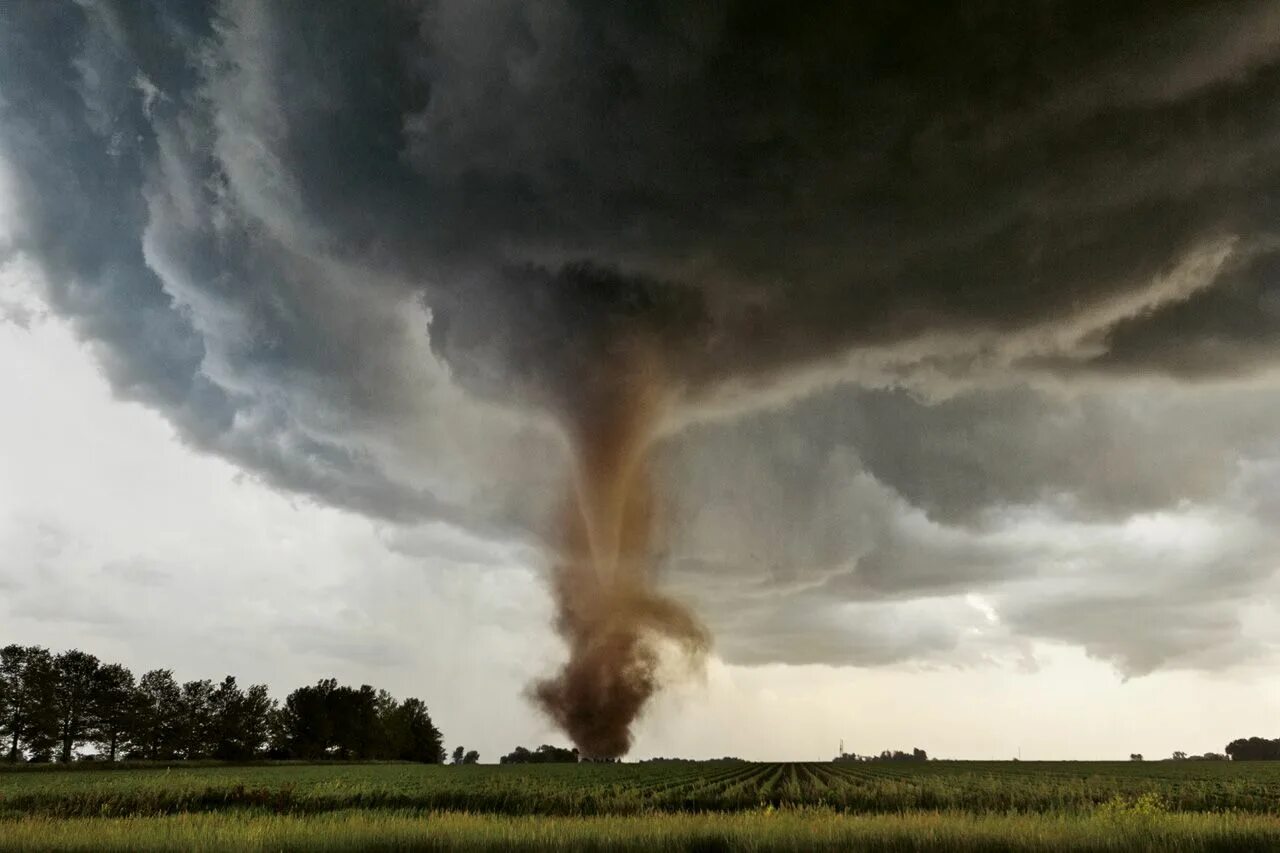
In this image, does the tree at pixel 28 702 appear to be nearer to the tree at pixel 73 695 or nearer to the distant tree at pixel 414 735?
the tree at pixel 73 695

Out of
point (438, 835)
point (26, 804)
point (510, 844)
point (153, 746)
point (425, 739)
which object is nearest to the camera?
point (510, 844)

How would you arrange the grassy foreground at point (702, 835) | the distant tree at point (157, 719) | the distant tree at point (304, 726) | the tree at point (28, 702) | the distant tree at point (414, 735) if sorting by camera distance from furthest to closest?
the distant tree at point (414, 735) < the distant tree at point (304, 726) < the distant tree at point (157, 719) < the tree at point (28, 702) < the grassy foreground at point (702, 835)

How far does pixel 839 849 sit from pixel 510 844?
6.90 metres

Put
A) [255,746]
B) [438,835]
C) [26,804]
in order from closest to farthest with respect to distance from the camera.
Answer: [438,835]
[26,804]
[255,746]

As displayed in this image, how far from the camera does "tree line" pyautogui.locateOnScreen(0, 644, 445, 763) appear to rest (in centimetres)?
9569

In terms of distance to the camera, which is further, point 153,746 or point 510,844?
point 153,746

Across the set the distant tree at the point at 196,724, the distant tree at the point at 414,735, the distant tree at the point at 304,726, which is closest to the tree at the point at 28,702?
the distant tree at the point at 196,724

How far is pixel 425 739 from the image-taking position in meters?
176

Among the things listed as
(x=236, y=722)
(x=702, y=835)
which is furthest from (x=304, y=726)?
(x=702, y=835)

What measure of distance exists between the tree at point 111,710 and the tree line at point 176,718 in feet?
0.42

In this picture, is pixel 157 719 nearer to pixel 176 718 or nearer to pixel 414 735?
pixel 176 718

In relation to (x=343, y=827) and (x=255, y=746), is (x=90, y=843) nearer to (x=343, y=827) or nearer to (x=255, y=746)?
(x=343, y=827)

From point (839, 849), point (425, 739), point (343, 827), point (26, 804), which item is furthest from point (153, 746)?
point (839, 849)

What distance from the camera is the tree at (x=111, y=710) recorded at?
10506 cm
